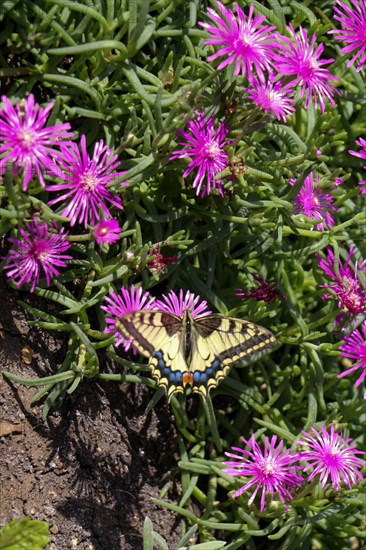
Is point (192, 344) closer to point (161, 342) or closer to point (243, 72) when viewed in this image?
point (161, 342)

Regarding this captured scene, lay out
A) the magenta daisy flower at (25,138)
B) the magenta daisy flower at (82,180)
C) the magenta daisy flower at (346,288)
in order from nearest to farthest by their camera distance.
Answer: the magenta daisy flower at (25,138)
the magenta daisy flower at (82,180)
the magenta daisy flower at (346,288)

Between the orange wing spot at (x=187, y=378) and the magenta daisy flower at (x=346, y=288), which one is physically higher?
the magenta daisy flower at (x=346, y=288)

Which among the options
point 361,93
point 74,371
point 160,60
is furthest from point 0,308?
point 361,93

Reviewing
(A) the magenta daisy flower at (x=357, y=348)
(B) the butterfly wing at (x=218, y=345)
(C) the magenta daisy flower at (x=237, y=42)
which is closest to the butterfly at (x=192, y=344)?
(B) the butterfly wing at (x=218, y=345)

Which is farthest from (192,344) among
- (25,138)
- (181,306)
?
(25,138)

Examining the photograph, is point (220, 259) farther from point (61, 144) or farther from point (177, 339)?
point (61, 144)

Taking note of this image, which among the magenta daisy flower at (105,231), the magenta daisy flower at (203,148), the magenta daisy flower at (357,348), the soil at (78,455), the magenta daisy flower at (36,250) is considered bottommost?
the soil at (78,455)

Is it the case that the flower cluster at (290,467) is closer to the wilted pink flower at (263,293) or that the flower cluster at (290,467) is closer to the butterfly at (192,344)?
the butterfly at (192,344)
